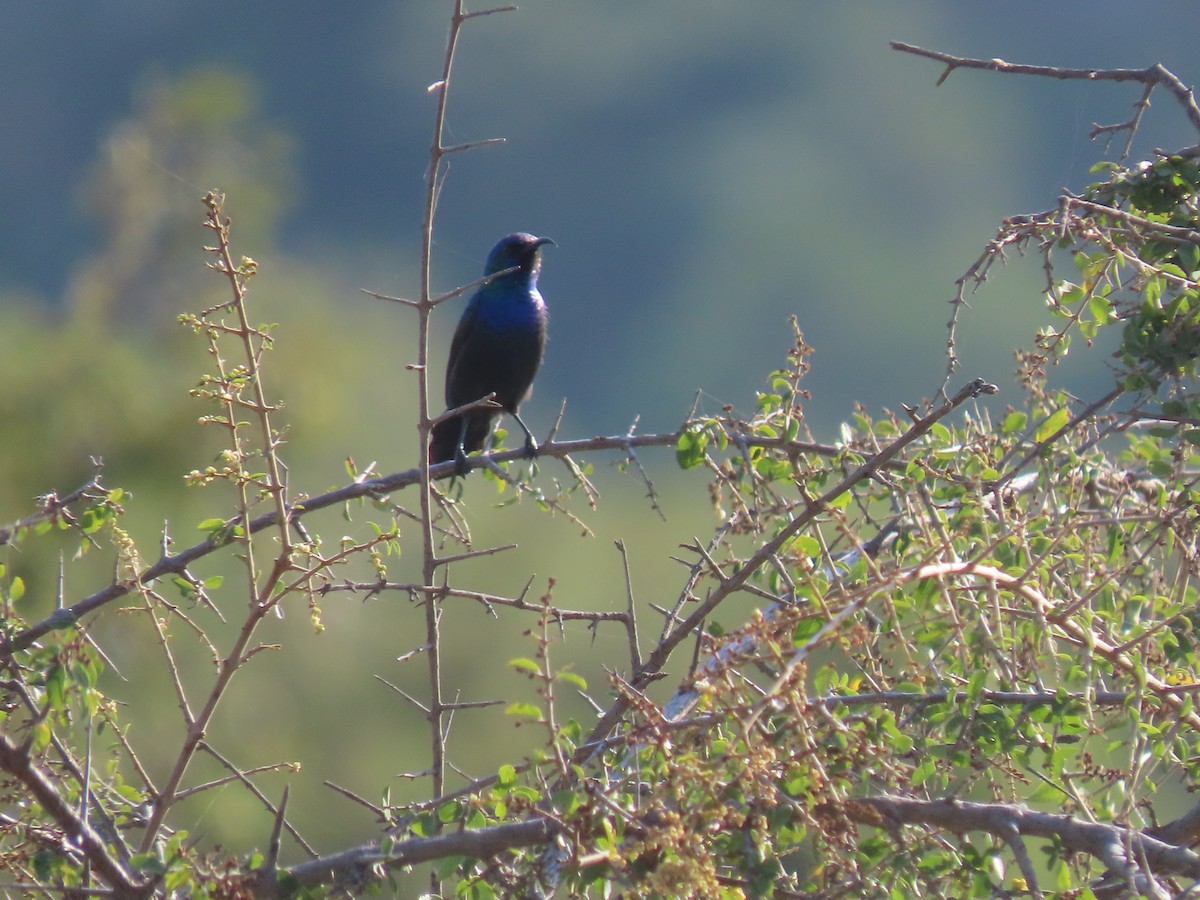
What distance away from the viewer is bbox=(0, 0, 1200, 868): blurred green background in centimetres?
963

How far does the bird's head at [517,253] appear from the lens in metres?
5.43

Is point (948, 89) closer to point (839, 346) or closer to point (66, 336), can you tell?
point (839, 346)

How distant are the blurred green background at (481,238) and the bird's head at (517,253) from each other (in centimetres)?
33

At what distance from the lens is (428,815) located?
1.70 metres

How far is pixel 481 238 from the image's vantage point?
23.8m

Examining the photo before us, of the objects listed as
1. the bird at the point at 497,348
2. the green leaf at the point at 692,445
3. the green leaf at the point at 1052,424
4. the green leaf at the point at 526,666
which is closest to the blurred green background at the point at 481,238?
the green leaf at the point at 1052,424

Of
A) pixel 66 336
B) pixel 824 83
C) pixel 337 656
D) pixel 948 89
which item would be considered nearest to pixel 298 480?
pixel 337 656

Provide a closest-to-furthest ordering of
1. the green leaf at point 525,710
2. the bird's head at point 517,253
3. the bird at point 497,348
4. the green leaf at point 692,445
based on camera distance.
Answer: the green leaf at point 525,710 < the green leaf at point 692,445 < the bird at point 497,348 < the bird's head at point 517,253

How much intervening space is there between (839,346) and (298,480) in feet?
40.6

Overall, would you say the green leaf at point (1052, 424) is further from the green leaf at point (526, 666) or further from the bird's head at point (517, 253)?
the bird's head at point (517, 253)

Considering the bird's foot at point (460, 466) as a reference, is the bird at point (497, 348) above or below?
above

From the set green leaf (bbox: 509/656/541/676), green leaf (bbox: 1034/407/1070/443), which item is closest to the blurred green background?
green leaf (bbox: 1034/407/1070/443)

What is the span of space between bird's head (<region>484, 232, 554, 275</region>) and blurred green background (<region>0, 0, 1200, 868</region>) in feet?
1.08

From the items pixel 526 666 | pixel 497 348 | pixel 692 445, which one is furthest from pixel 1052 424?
pixel 497 348
